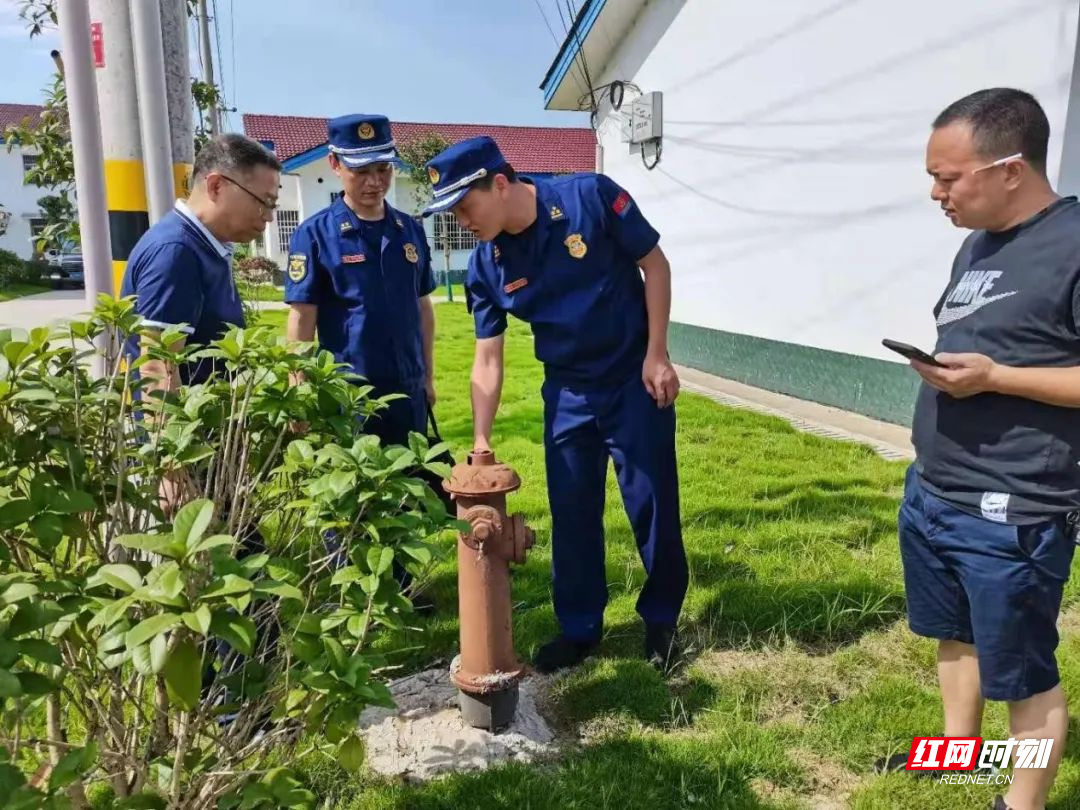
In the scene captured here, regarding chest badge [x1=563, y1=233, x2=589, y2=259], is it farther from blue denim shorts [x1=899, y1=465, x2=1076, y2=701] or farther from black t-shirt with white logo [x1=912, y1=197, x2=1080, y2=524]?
blue denim shorts [x1=899, y1=465, x2=1076, y2=701]

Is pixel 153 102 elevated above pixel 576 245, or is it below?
above

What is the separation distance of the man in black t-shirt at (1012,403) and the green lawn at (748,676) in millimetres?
549

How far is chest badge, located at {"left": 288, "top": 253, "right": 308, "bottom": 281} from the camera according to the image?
310 cm

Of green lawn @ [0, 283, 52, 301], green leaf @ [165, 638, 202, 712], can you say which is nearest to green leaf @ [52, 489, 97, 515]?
green leaf @ [165, 638, 202, 712]

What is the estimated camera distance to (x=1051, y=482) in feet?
5.86

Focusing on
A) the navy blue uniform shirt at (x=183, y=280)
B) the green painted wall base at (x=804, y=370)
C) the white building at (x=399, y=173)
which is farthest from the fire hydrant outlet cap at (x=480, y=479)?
the white building at (x=399, y=173)

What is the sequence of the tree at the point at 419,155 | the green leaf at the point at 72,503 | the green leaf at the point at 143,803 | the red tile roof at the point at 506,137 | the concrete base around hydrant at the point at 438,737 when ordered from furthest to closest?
the red tile roof at the point at 506,137
the tree at the point at 419,155
the concrete base around hydrant at the point at 438,737
the green leaf at the point at 143,803
the green leaf at the point at 72,503

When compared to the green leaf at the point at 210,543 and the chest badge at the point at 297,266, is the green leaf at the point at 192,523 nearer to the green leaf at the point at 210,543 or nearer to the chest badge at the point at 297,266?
the green leaf at the point at 210,543

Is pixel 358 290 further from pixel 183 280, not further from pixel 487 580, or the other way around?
pixel 487 580

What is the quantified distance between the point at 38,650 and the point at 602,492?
2018 mm

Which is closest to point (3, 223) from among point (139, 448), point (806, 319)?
point (806, 319)

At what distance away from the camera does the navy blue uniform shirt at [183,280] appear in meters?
2.28

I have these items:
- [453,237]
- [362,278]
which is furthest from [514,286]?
[453,237]

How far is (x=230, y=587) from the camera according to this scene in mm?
1090
